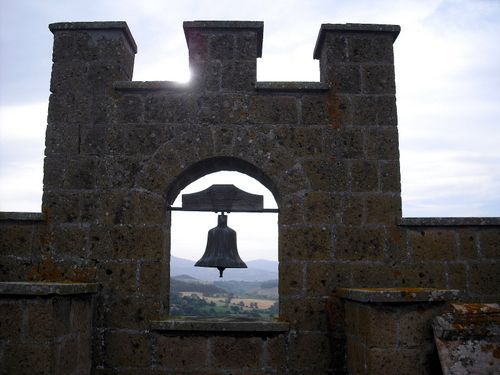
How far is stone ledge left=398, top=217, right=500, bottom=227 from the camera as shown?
14.7ft

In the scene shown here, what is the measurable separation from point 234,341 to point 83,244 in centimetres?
170

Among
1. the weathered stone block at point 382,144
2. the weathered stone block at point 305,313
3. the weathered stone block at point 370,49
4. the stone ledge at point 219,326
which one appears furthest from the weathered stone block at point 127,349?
the weathered stone block at point 370,49

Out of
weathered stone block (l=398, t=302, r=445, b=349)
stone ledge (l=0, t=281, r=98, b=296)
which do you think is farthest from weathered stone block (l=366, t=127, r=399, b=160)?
stone ledge (l=0, t=281, r=98, b=296)

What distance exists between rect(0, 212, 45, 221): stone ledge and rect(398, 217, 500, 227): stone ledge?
3472 mm

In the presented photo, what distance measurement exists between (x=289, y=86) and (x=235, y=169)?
1014 mm

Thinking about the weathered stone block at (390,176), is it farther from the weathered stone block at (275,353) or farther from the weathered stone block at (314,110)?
the weathered stone block at (275,353)

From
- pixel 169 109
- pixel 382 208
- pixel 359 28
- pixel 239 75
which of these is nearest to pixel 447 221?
pixel 382 208

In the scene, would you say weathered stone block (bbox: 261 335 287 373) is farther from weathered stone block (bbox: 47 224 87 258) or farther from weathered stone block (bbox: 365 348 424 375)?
weathered stone block (bbox: 47 224 87 258)

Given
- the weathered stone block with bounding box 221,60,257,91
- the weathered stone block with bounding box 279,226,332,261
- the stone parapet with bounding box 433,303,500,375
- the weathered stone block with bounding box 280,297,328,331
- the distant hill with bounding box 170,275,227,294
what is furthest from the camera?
the distant hill with bounding box 170,275,227,294

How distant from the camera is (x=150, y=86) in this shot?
4.72 m

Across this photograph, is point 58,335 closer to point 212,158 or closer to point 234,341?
point 234,341

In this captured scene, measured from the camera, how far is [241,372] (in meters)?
4.23

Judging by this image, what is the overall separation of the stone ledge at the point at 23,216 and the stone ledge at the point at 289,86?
2.47 meters

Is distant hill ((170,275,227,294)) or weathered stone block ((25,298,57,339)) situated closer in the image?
weathered stone block ((25,298,57,339))
